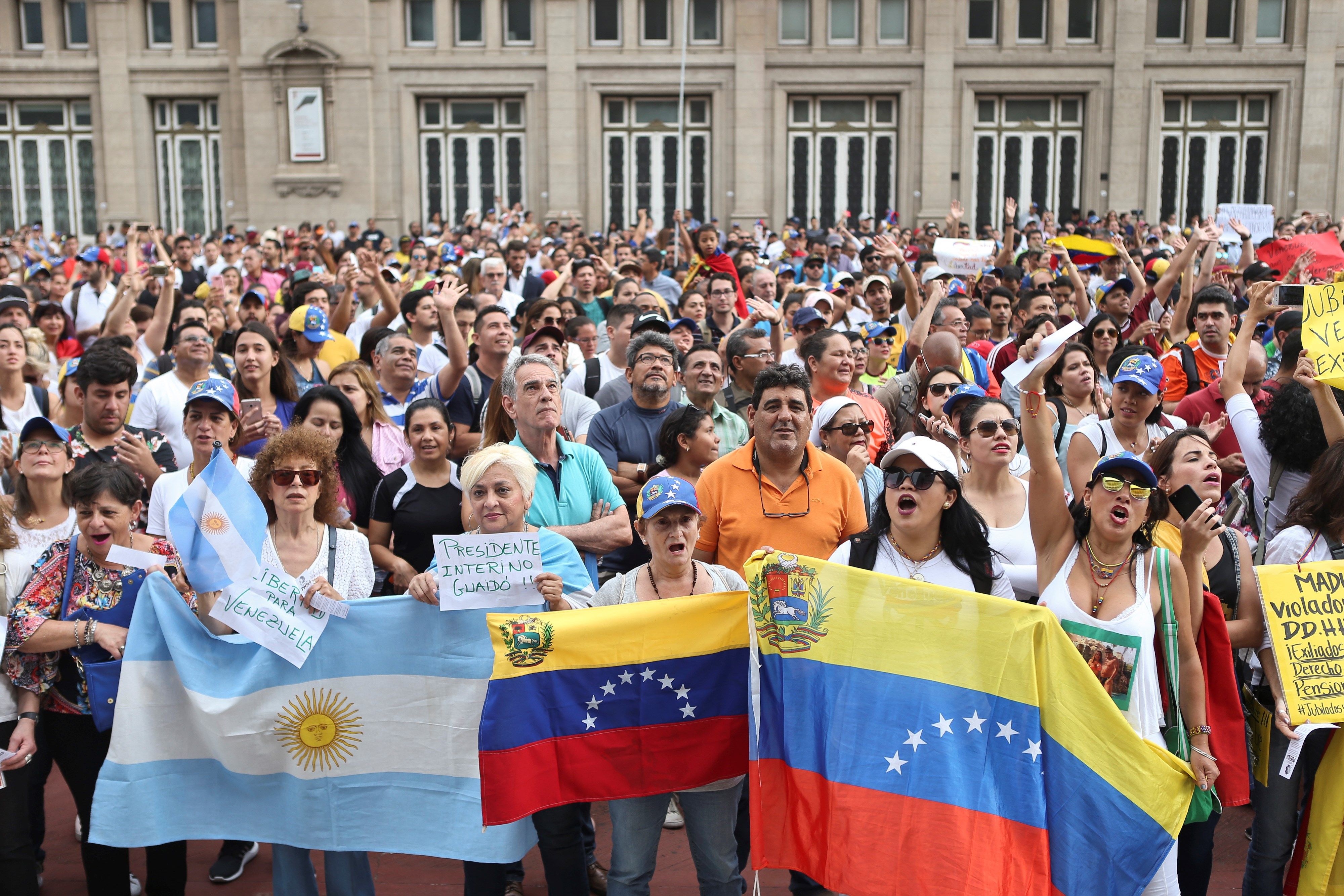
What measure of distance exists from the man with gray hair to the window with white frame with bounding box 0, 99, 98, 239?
29254mm

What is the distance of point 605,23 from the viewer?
29.6 m

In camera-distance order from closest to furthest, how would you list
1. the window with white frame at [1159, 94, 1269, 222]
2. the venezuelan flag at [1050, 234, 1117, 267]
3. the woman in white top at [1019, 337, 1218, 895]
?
the woman in white top at [1019, 337, 1218, 895]
the venezuelan flag at [1050, 234, 1117, 267]
the window with white frame at [1159, 94, 1269, 222]

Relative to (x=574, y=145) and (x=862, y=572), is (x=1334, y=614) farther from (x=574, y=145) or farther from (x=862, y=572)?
(x=574, y=145)

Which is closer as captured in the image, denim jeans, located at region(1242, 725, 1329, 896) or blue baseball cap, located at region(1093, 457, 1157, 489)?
blue baseball cap, located at region(1093, 457, 1157, 489)

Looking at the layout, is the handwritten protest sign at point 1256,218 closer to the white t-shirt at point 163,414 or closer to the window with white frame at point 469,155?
the white t-shirt at point 163,414

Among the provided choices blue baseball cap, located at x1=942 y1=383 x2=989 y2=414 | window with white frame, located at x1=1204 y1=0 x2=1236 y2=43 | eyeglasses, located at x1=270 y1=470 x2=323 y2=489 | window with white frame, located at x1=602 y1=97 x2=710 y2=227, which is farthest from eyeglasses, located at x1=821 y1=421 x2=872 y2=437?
window with white frame, located at x1=1204 y1=0 x2=1236 y2=43

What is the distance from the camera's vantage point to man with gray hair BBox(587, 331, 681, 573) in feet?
21.9

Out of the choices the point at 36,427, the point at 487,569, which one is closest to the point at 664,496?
the point at 487,569

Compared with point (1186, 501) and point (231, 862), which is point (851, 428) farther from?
point (231, 862)

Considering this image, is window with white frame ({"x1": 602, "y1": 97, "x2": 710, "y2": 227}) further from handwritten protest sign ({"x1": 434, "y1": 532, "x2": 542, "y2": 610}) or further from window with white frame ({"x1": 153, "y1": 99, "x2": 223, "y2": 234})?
handwritten protest sign ({"x1": 434, "y1": 532, "x2": 542, "y2": 610})

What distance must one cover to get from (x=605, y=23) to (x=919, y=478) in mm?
27410

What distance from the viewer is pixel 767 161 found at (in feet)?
Result: 97.7

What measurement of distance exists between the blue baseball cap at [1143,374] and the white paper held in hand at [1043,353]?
46.1 inches

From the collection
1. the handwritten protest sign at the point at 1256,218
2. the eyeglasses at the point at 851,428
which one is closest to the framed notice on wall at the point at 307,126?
the handwritten protest sign at the point at 1256,218
